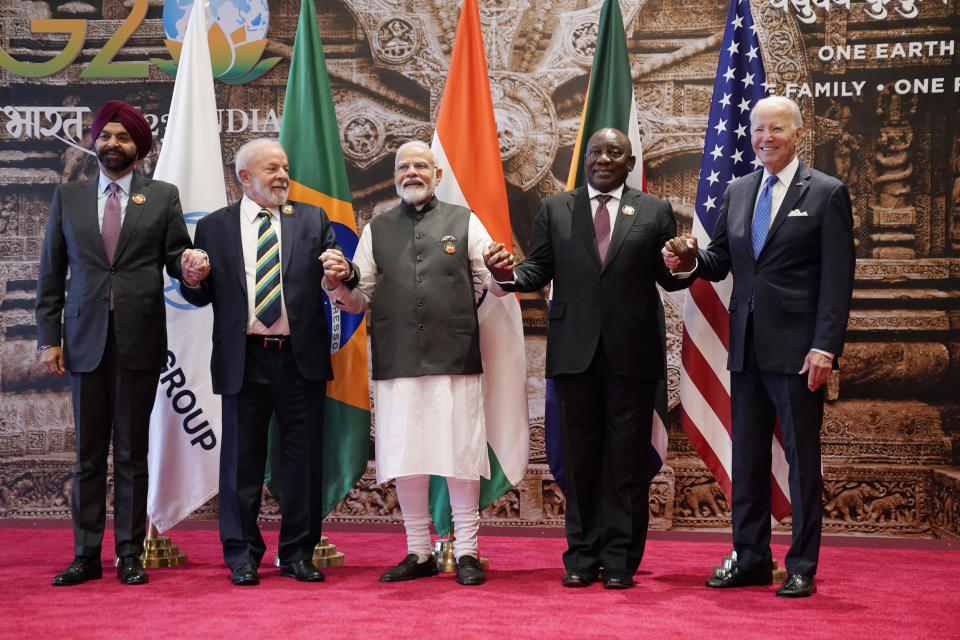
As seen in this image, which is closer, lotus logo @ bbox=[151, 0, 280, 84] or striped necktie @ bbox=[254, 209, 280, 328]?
striped necktie @ bbox=[254, 209, 280, 328]

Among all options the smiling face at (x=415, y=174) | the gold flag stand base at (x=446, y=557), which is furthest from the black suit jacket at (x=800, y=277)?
the gold flag stand base at (x=446, y=557)

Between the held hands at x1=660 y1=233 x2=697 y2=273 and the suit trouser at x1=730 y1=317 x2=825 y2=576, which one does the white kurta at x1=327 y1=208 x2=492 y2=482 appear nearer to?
the held hands at x1=660 y1=233 x2=697 y2=273

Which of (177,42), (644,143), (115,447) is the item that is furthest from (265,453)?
(177,42)

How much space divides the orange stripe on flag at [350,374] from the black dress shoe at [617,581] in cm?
137

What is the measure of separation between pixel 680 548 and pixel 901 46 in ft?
9.58

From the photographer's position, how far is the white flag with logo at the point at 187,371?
4.30 m

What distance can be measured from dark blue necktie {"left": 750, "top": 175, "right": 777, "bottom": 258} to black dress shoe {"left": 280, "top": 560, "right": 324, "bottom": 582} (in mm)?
2100

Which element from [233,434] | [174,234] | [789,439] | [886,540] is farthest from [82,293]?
[886,540]

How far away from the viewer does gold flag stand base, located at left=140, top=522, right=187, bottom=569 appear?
415 centimetres

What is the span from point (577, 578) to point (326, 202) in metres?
2.08

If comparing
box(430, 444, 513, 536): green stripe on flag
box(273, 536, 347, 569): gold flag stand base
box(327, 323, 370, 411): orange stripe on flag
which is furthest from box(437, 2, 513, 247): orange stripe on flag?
box(273, 536, 347, 569): gold flag stand base

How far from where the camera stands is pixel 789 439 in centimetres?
349

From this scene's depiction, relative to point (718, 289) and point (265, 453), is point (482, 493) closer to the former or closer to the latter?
point (265, 453)

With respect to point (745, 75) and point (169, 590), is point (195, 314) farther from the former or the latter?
point (745, 75)
